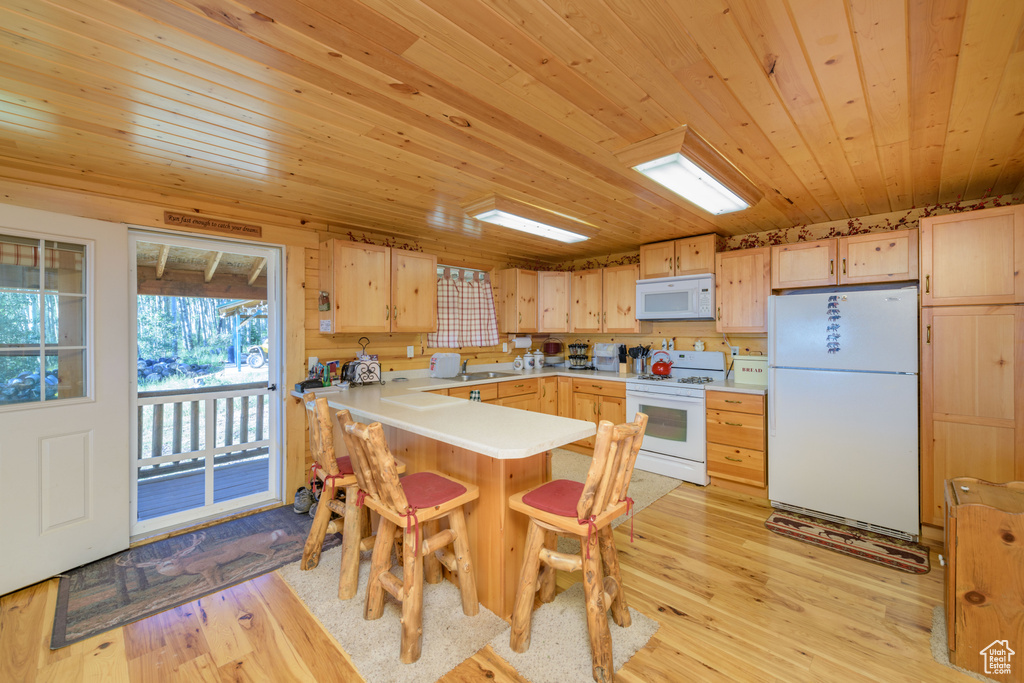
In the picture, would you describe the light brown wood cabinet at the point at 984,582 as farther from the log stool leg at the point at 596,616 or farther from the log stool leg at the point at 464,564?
the log stool leg at the point at 464,564

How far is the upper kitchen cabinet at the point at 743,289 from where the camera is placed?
361 centimetres

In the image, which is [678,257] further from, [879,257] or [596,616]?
[596,616]

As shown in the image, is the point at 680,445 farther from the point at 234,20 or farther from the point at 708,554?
the point at 234,20

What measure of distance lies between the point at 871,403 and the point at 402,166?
339 cm

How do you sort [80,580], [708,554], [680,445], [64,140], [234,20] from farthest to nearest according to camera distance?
[680,445] → [708,554] → [80,580] → [64,140] → [234,20]

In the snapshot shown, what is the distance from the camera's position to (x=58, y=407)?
7.72 feet

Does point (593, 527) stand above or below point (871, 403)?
below

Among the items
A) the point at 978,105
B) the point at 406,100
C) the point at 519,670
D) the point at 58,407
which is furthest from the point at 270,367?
the point at 978,105

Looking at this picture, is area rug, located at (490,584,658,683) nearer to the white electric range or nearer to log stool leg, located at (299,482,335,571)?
log stool leg, located at (299,482,335,571)

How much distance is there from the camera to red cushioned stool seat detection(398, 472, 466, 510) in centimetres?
180

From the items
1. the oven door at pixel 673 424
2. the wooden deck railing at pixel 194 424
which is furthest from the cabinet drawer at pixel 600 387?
the wooden deck railing at pixel 194 424

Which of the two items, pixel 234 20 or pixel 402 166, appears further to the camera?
pixel 402 166

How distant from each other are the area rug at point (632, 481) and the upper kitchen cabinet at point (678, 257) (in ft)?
6.43

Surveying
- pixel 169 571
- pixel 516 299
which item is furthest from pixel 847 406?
pixel 169 571
